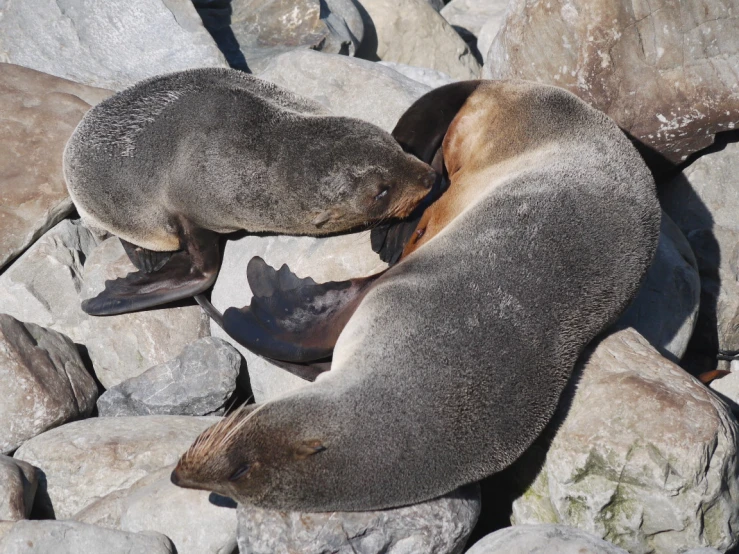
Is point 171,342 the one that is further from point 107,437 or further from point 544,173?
point 544,173

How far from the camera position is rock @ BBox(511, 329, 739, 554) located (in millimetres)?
4113

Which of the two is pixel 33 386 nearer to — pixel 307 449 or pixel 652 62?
pixel 307 449

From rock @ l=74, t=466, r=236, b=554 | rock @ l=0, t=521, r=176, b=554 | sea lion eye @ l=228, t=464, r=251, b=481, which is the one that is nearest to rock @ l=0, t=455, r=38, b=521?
rock @ l=0, t=521, r=176, b=554

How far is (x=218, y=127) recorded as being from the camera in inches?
215

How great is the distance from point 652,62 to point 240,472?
4013 mm

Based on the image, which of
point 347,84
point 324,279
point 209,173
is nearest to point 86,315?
point 209,173

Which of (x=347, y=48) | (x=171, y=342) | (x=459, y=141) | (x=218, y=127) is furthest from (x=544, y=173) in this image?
(x=347, y=48)

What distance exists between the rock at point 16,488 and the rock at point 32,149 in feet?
6.20

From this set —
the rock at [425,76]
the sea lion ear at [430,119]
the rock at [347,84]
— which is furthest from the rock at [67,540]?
the rock at [425,76]

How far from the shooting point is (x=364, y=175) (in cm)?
534

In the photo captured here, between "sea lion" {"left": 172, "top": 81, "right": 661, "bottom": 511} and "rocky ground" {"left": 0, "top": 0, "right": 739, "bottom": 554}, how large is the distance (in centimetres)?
25

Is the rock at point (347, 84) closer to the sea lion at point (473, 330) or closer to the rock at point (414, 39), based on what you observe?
the sea lion at point (473, 330)

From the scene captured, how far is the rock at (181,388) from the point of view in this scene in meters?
5.12

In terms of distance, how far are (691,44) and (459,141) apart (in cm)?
177
